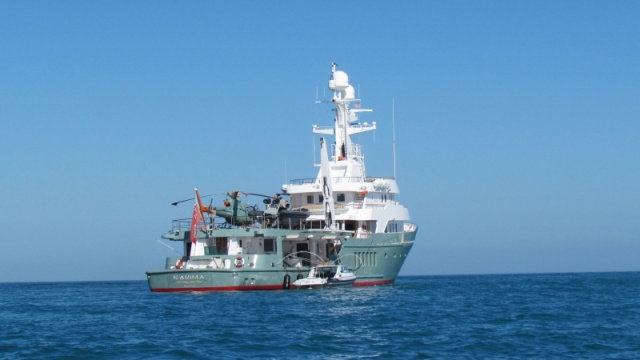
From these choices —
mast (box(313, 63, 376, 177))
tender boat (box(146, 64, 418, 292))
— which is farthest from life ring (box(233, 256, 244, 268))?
mast (box(313, 63, 376, 177))

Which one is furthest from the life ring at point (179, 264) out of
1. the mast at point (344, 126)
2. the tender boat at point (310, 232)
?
the mast at point (344, 126)

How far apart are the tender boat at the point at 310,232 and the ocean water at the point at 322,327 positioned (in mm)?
1376

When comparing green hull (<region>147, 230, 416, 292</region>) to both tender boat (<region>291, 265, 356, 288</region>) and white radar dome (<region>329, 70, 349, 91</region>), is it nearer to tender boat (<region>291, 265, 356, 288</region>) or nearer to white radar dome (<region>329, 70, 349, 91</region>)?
tender boat (<region>291, 265, 356, 288</region>)

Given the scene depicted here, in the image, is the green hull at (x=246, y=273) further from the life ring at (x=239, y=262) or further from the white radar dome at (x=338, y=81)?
the white radar dome at (x=338, y=81)

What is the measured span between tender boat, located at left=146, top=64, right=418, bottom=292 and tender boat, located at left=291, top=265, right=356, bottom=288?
0.47 metres

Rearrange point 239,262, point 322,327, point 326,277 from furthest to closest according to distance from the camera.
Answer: point 326,277, point 239,262, point 322,327

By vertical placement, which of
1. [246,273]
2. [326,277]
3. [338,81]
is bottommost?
[326,277]

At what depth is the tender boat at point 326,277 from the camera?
5484 cm

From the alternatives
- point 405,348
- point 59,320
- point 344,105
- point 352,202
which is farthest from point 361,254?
point 405,348

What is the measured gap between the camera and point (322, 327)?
3488 cm

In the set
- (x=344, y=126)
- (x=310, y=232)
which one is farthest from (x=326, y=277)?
(x=344, y=126)

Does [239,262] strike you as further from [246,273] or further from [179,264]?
[179,264]

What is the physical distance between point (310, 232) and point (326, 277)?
9.07ft

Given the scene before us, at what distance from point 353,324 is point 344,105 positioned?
32.7 meters
